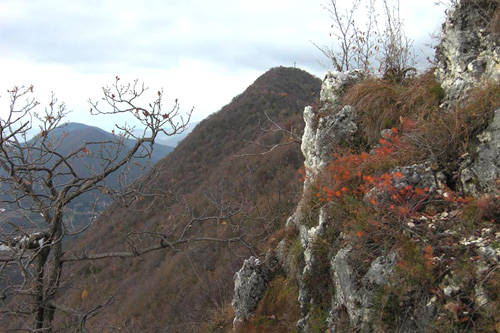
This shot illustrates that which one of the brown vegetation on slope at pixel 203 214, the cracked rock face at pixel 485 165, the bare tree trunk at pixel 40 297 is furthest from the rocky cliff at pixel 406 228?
the bare tree trunk at pixel 40 297

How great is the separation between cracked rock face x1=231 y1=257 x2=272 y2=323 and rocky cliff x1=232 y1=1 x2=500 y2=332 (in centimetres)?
2

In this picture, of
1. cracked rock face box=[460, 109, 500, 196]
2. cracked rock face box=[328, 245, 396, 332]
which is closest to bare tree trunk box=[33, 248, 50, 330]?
cracked rock face box=[328, 245, 396, 332]

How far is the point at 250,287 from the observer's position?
5.01 m

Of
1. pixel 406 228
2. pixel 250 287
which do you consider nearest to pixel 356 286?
pixel 406 228

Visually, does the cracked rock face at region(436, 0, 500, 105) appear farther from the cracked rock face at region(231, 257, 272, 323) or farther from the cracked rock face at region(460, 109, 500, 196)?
the cracked rock face at region(231, 257, 272, 323)

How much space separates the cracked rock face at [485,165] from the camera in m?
2.94

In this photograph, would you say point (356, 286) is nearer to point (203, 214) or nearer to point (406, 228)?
point (406, 228)

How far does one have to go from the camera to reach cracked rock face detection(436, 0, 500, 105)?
151 inches

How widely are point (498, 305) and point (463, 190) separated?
1.30 m

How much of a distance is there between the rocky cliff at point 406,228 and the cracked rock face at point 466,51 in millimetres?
14

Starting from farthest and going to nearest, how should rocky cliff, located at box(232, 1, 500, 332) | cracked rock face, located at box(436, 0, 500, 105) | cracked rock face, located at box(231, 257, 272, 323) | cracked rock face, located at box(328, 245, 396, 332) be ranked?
cracked rock face, located at box(231, 257, 272, 323), cracked rock face, located at box(436, 0, 500, 105), cracked rock face, located at box(328, 245, 396, 332), rocky cliff, located at box(232, 1, 500, 332)

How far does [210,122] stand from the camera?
132 ft

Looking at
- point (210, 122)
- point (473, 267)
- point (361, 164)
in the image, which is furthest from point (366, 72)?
point (210, 122)

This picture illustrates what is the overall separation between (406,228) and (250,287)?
2915 mm
